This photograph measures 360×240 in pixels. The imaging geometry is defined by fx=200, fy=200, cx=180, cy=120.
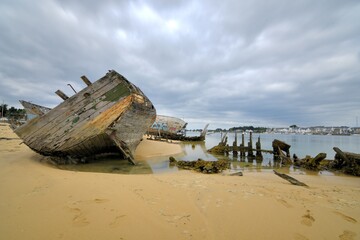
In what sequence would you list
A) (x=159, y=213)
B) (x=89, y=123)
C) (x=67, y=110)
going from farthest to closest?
1. (x=67, y=110)
2. (x=89, y=123)
3. (x=159, y=213)

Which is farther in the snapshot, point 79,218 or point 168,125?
point 168,125

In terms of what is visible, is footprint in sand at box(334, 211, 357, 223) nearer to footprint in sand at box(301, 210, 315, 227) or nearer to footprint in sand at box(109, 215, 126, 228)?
footprint in sand at box(301, 210, 315, 227)

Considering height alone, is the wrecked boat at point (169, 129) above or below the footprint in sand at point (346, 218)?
above

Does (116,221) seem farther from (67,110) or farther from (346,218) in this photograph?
(67,110)

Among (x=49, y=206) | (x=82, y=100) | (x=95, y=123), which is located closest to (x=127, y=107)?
(x=95, y=123)

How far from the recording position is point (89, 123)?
22.9ft

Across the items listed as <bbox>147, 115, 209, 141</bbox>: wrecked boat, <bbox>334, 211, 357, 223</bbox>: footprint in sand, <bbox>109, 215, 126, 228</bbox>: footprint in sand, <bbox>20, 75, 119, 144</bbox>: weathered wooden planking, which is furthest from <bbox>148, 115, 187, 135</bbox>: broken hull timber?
<bbox>109, 215, 126, 228</bbox>: footprint in sand

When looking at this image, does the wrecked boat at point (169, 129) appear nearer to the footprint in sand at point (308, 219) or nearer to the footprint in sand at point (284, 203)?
the footprint in sand at point (284, 203)

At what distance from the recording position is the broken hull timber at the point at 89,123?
699cm

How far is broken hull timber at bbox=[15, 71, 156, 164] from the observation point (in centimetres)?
699

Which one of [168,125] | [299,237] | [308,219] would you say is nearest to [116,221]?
[299,237]

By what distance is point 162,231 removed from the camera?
245 centimetres

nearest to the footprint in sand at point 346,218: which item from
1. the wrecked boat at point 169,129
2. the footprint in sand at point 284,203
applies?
the footprint in sand at point 284,203

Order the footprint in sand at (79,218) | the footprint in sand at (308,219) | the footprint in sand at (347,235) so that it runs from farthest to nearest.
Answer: the footprint in sand at (308,219), the footprint in sand at (347,235), the footprint in sand at (79,218)
